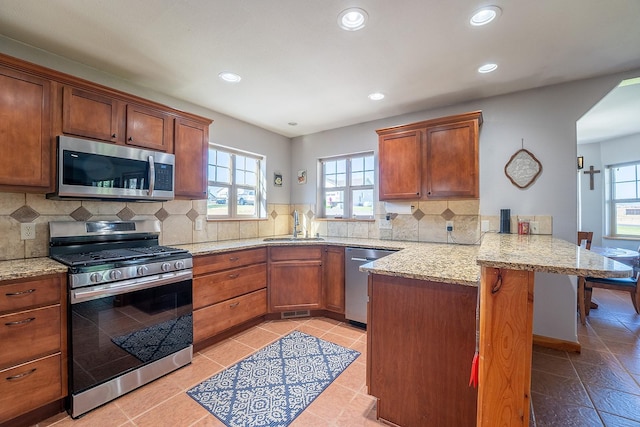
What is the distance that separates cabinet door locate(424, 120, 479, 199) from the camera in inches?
102

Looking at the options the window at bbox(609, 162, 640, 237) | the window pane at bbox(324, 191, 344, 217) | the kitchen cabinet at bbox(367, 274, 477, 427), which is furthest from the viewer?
the window at bbox(609, 162, 640, 237)

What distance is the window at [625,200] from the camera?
469 cm

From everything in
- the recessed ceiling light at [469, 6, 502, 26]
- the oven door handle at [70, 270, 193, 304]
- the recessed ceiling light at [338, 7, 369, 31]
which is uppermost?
the recessed ceiling light at [338, 7, 369, 31]

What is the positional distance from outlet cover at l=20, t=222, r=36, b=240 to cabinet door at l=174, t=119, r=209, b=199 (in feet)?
3.25

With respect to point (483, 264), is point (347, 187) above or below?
above

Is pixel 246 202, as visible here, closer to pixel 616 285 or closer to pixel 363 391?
pixel 363 391

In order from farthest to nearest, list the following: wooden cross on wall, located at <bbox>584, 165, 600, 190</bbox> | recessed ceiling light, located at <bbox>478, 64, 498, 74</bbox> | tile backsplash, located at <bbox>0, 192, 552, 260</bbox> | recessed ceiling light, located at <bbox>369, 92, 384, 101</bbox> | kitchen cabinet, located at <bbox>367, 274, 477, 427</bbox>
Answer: wooden cross on wall, located at <bbox>584, 165, 600, 190</bbox> < recessed ceiling light, located at <bbox>369, 92, 384, 101</bbox> < recessed ceiling light, located at <bbox>478, 64, 498, 74</bbox> < tile backsplash, located at <bbox>0, 192, 552, 260</bbox> < kitchen cabinet, located at <bbox>367, 274, 477, 427</bbox>

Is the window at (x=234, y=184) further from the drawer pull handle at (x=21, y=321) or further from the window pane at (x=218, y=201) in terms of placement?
the drawer pull handle at (x=21, y=321)

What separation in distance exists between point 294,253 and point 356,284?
0.79 meters

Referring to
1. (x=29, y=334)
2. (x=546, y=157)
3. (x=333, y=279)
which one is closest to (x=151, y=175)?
(x=29, y=334)

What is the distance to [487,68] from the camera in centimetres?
224

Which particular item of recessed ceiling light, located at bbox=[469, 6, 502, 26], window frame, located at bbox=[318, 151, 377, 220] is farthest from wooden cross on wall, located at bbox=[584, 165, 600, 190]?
recessed ceiling light, located at bbox=[469, 6, 502, 26]

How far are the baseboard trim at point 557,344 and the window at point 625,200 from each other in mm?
3945

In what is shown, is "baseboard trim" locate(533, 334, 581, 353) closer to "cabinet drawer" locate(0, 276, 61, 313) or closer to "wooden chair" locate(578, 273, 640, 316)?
"wooden chair" locate(578, 273, 640, 316)
